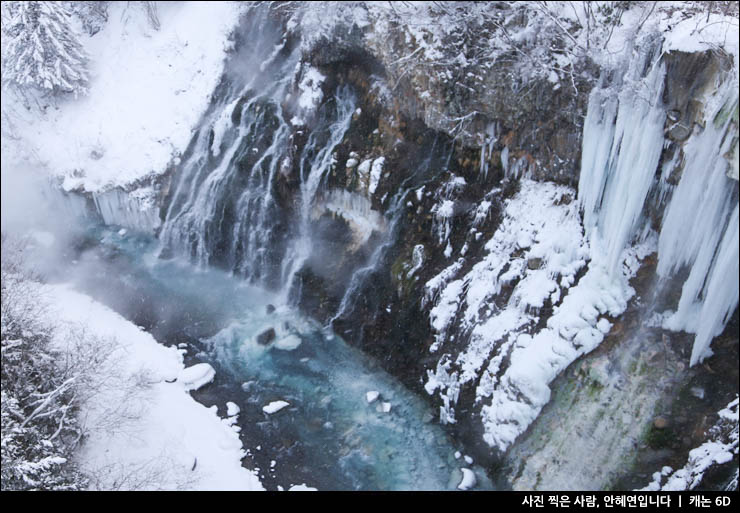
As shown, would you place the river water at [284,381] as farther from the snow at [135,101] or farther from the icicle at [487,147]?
the icicle at [487,147]

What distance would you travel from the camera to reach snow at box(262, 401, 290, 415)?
11016 millimetres

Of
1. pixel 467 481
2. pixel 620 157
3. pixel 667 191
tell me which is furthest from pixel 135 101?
pixel 667 191

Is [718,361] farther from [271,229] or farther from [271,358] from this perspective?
[271,229]

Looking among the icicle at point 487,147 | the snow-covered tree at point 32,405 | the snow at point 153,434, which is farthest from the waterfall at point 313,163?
the snow-covered tree at point 32,405

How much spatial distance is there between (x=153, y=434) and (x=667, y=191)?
10229 millimetres

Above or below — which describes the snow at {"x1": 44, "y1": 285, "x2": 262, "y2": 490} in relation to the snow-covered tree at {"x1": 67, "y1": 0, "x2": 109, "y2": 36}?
below

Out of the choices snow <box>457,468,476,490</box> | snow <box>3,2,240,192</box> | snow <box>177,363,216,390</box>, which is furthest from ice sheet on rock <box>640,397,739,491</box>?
snow <box>3,2,240,192</box>

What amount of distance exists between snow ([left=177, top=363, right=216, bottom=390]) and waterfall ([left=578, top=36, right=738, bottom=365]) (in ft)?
27.8

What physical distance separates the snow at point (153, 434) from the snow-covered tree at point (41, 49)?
972cm

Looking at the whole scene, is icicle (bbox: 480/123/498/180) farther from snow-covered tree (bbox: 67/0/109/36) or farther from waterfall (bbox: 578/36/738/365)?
snow-covered tree (bbox: 67/0/109/36)

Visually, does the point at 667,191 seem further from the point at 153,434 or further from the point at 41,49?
the point at 41,49

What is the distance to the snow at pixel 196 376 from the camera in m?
11.5

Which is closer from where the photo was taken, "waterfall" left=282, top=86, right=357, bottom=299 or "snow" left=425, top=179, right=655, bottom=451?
"snow" left=425, top=179, right=655, bottom=451

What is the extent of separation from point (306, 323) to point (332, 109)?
5.71 meters
